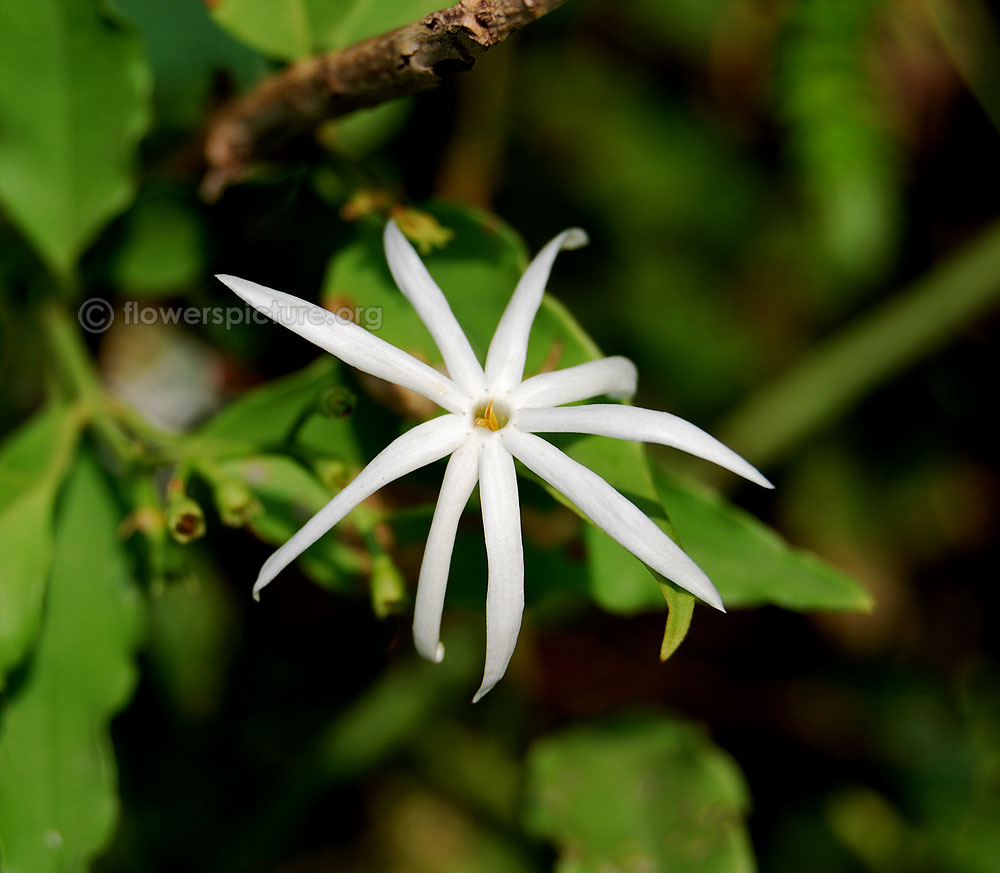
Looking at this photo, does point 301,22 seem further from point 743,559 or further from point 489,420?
point 743,559

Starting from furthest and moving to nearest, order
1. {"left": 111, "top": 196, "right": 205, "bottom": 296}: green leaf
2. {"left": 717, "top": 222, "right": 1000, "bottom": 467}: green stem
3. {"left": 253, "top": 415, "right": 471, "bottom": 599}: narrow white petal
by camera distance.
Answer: {"left": 717, "top": 222, "right": 1000, "bottom": 467}: green stem
{"left": 111, "top": 196, "right": 205, "bottom": 296}: green leaf
{"left": 253, "top": 415, "right": 471, "bottom": 599}: narrow white petal

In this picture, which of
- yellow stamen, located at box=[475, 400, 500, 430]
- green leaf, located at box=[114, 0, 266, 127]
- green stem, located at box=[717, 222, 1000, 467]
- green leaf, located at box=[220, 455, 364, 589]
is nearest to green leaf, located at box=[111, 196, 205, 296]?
green leaf, located at box=[114, 0, 266, 127]

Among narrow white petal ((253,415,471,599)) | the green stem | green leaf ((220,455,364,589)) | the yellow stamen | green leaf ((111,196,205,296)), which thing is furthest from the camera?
the green stem

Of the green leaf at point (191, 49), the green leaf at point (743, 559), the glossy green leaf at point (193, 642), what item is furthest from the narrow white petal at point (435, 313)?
the glossy green leaf at point (193, 642)

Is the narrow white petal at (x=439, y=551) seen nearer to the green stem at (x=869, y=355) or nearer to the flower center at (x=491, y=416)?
the flower center at (x=491, y=416)

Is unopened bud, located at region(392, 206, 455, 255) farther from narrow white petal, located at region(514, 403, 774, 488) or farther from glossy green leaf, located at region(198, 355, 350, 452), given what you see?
narrow white petal, located at region(514, 403, 774, 488)

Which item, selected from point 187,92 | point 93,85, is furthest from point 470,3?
point 187,92

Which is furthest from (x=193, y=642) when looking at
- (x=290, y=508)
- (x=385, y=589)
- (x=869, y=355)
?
(x=869, y=355)
